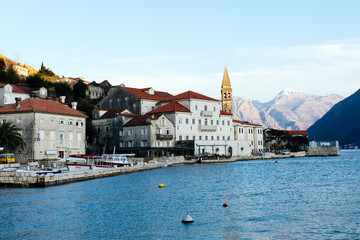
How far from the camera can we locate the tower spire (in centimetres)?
12962

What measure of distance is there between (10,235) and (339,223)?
17616mm

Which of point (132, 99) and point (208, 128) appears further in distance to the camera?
point (132, 99)

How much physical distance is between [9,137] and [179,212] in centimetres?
4134

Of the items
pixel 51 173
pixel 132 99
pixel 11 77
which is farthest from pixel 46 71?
pixel 51 173

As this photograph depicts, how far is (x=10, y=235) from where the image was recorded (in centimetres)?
2166

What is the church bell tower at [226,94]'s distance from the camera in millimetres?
129625

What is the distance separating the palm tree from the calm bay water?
22.3 meters

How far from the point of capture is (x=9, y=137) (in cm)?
6103

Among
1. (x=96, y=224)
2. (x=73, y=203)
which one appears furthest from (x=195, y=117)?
(x=96, y=224)

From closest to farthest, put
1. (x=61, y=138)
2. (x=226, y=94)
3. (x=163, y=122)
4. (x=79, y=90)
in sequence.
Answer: (x=61, y=138) < (x=163, y=122) < (x=79, y=90) < (x=226, y=94)

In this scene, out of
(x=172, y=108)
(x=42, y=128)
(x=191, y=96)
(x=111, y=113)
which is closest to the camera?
(x=42, y=128)

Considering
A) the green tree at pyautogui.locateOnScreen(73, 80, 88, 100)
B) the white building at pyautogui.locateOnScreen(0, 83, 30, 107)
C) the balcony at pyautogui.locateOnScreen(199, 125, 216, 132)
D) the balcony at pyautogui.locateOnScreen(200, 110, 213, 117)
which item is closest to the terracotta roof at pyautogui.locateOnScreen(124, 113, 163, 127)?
the balcony at pyautogui.locateOnScreen(199, 125, 216, 132)

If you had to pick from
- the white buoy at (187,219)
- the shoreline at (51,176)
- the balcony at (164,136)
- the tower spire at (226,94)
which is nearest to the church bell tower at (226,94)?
the tower spire at (226,94)

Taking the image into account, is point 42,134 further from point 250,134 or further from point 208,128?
point 250,134
